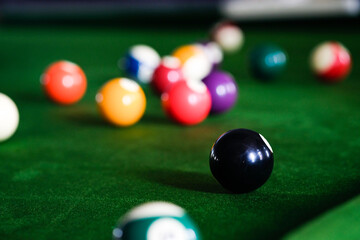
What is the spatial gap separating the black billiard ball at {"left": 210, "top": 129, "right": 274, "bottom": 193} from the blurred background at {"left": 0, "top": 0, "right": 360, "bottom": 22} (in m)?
7.73

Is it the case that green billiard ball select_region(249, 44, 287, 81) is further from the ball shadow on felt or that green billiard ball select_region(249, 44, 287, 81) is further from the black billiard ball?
the black billiard ball

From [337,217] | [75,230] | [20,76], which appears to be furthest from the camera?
[20,76]

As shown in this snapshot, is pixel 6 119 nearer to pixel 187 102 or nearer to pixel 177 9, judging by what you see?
pixel 187 102

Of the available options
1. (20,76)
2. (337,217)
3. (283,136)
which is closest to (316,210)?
(337,217)

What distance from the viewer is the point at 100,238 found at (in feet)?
6.55

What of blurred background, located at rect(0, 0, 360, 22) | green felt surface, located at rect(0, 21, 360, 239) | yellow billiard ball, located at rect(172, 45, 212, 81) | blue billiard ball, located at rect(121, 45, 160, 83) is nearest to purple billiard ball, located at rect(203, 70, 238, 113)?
green felt surface, located at rect(0, 21, 360, 239)

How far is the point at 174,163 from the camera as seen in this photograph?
9.70 feet

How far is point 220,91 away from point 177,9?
27.3 feet

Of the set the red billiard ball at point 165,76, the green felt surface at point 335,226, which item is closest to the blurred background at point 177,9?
the red billiard ball at point 165,76

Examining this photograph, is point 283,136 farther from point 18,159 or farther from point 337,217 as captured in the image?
point 18,159

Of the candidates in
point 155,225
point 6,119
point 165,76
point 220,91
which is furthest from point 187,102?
point 155,225

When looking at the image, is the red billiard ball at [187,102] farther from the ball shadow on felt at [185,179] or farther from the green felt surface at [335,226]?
the green felt surface at [335,226]

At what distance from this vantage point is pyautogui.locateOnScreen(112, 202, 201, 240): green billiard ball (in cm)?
166

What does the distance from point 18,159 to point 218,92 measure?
1618mm
